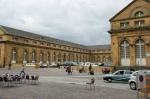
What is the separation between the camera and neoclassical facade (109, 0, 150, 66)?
4528cm

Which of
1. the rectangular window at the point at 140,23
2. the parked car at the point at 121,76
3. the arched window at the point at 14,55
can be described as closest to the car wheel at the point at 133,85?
the parked car at the point at 121,76

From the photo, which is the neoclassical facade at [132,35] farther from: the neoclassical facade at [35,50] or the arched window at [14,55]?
the arched window at [14,55]

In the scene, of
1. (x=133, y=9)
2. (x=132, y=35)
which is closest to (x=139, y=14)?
(x=133, y=9)

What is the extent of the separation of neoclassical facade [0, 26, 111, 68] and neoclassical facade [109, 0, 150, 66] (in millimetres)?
30873

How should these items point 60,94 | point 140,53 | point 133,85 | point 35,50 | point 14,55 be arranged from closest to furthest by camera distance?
point 60,94 → point 133,85 → point 140,53 → point 14,55 → point 35,50

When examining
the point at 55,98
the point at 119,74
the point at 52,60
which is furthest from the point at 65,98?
the point at 52,60

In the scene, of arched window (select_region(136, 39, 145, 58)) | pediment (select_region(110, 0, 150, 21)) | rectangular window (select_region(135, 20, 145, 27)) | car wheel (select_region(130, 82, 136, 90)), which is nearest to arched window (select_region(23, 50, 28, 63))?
pediment (select_region(110, 0, 150, 21))

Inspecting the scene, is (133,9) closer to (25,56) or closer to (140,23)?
(140,23)

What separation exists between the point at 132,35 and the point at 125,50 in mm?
2911

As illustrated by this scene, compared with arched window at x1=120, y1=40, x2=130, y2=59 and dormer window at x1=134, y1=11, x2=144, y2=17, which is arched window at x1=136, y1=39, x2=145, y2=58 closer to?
arched window at x1=120, y1=40, x2=130, y2=59

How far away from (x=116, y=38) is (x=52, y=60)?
5477 cm

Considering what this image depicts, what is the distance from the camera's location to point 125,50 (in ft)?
156

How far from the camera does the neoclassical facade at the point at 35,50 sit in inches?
3006

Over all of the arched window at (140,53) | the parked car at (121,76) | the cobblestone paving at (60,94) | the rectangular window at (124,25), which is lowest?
the cobblestone paving at (60,94)
